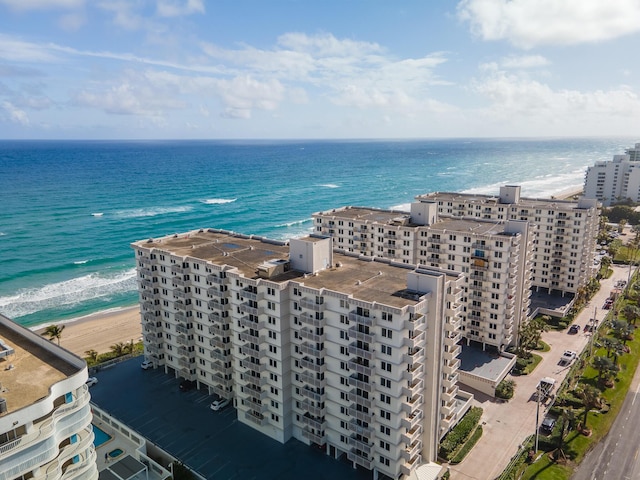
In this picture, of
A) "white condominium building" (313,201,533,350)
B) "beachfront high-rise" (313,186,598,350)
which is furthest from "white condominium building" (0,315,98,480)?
"beachfront high-rise" (313,186,598,350)

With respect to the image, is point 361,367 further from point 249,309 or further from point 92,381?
point 92,381

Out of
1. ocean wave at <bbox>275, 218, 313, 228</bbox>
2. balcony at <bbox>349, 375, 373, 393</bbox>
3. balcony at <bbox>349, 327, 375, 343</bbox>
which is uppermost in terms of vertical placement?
balcony at <bbox>349, 327, 375, 343</bbox>

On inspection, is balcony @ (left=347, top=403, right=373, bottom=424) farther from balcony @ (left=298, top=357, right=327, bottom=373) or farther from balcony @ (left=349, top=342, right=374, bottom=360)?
balcony @ (left=349, top=342, right=374, bottom=360)

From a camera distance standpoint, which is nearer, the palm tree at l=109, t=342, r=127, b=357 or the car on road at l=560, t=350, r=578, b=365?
the car on road at l=560, t=350, r=578, b=365

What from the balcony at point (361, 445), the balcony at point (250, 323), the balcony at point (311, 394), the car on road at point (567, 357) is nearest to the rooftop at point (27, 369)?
the balcony at point (250, 323)

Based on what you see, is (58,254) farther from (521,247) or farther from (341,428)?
(521,247)

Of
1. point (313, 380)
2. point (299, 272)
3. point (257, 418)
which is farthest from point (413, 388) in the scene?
point (257, 418)

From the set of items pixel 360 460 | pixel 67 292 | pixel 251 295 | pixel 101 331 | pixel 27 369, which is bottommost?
pixel 101 331
